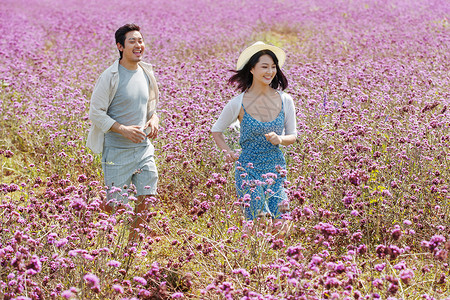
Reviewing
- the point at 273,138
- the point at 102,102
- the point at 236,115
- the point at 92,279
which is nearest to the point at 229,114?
the point at 236,115

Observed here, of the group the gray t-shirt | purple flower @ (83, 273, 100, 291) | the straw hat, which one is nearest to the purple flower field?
purple flower @ (83, 273, 100, 291)

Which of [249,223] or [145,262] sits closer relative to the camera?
[249,223]

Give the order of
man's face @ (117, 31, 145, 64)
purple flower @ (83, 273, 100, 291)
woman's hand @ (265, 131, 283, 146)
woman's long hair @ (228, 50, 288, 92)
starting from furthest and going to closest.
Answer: woman's long hair @ (228, 50, 288, 92)
man's face @ (117, 31, 145, 64)
woman's hand @ (265, 131, 283, 146)
purple flower @ (83, 273, 100, 291)

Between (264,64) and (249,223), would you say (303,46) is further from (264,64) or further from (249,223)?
(249,223)

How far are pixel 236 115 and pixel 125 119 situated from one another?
87 centimetres

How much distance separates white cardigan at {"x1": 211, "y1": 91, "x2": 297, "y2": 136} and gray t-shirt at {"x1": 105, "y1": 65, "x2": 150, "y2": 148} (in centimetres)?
63

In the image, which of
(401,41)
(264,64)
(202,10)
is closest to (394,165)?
(264,64)

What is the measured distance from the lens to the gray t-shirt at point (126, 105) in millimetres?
3844

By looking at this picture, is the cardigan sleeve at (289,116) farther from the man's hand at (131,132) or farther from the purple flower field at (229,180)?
the man's hand at (131,132)

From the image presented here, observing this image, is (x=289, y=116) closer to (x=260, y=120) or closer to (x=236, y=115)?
(x=260, y=120)

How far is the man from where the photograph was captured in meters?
3.77

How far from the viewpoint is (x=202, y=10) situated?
56.9 feet

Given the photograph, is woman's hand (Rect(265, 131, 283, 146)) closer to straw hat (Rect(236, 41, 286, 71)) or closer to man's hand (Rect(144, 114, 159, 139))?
straw hat (Rect(236, 41, 286, 71))

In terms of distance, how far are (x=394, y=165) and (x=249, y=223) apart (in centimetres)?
148
